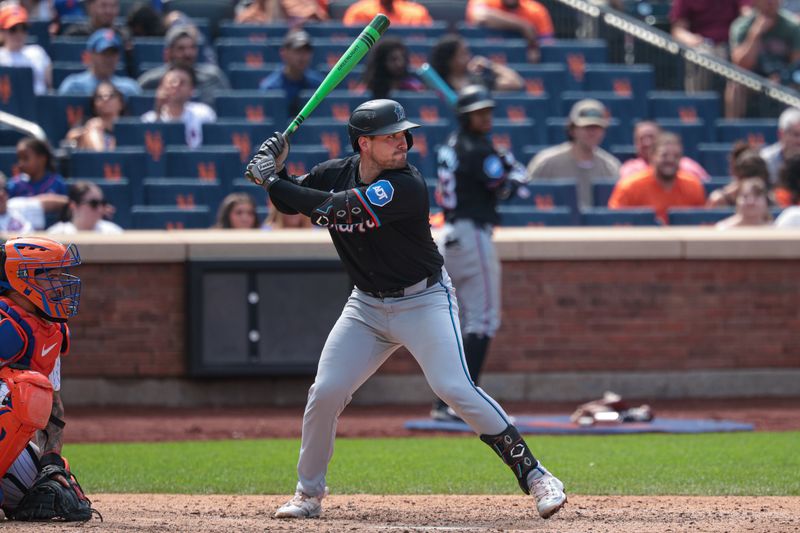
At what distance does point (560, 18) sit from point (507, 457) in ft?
31.1

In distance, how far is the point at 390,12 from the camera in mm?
13859

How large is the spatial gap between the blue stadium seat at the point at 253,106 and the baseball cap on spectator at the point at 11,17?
1.85 metres

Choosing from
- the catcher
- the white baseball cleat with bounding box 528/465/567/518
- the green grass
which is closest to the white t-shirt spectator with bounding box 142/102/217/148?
the green grass

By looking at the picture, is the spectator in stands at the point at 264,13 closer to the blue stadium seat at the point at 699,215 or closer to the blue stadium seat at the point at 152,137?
the blue stadium seat at the point at 152,137

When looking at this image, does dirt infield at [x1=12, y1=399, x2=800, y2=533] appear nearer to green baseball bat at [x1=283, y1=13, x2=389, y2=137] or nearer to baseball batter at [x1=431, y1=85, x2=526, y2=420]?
green baseball bat at [x1=283, y1=13, x2=389, y2=137]

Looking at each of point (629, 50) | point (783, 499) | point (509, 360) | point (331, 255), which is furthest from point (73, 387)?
point (629, 50)

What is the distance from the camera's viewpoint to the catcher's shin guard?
17.3 ft

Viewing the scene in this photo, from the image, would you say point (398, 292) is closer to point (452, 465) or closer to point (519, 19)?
point (452, 465)

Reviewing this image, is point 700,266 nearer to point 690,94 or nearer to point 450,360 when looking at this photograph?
point 690,94

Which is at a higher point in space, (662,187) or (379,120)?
(379,120)

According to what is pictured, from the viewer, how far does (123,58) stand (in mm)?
12930

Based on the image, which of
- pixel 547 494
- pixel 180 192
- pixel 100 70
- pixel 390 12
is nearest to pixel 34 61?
pixel 100 70

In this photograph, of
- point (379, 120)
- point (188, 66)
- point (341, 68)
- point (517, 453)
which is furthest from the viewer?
point (188, 66)

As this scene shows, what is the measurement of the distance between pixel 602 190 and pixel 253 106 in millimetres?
3114
